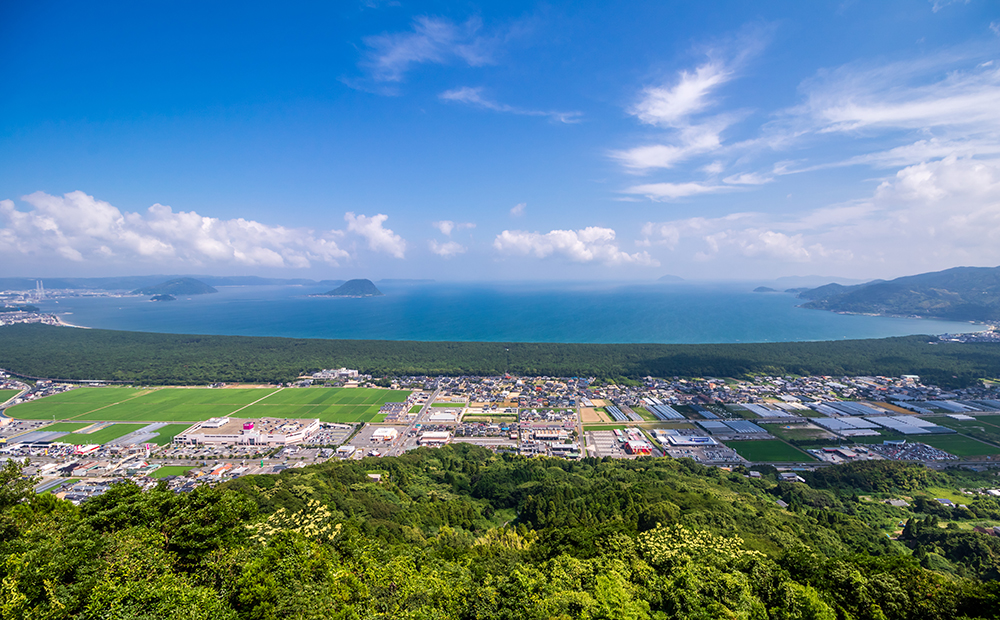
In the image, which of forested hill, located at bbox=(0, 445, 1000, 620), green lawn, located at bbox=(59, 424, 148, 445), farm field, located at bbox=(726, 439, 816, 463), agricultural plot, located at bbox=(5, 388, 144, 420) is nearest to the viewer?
forested hill, located at bbox=(0, 445, 1000, 620)

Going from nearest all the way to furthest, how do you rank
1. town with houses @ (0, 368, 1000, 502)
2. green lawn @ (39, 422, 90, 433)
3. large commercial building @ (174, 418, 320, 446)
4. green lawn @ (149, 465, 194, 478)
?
1. green lawn @ (149, 465, 194, 478)
2. town with houses @ (0, 368, 1000, 502)
3. large commercial building @ (174, 418, 320, 446)
4. green lawn @ (39, 422, 90, 433)


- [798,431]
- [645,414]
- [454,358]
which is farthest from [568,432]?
[454,358]

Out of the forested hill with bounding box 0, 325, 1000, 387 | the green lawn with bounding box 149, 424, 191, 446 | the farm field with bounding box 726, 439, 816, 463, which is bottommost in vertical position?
the farm field with bounding box 726, 439, 816, 463

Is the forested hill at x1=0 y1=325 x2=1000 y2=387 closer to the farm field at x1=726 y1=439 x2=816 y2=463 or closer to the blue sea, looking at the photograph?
the blue sea

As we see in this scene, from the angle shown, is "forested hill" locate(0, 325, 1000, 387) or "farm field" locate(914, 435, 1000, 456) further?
"forested hill" locate(0, 325, 1000, 387)

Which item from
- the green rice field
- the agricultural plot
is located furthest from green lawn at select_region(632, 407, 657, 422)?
the agricultural plot

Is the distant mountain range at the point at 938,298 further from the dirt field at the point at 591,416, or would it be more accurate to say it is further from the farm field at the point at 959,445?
the dirt field at the point at 591,416

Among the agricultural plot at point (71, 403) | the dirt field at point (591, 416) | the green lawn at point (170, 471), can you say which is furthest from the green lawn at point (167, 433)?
the dirt field at point (591, 416)
